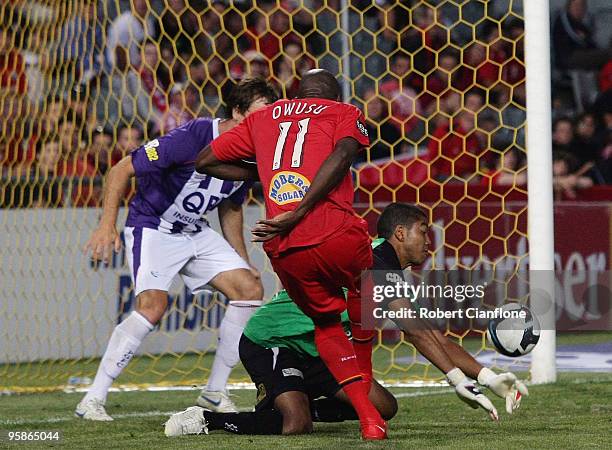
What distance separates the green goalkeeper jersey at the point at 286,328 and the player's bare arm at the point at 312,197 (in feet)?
2.92

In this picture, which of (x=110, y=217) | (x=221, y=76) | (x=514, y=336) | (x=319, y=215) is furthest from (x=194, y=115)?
(x=319, y=215)

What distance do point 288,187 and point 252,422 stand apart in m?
1.13

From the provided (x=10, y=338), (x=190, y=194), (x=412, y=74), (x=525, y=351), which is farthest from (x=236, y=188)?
(x=412, y=74)

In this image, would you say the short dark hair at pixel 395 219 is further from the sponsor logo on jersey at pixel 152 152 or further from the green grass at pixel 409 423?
the sponsor logo on jersey at pixel 152 152

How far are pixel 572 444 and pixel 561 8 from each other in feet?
28.6

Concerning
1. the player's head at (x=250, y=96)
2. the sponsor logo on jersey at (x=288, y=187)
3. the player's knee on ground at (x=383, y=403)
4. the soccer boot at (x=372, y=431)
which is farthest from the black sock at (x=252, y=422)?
the player's head at (x=250, y=96)

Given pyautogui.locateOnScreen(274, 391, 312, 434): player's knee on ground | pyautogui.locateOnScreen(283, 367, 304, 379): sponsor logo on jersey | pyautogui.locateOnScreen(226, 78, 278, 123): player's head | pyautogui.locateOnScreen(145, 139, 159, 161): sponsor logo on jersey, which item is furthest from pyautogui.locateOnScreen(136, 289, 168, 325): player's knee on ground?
pyautogui.locateOnScreen(274, 391, 312, 434): player's knee on ground

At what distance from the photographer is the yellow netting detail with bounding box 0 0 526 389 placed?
31.5 ft

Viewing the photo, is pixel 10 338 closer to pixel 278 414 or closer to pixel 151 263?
pixel 151 263

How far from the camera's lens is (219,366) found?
6.72 meters

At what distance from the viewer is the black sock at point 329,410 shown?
222 inches

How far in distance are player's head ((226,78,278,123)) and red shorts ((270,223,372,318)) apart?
5.11ft

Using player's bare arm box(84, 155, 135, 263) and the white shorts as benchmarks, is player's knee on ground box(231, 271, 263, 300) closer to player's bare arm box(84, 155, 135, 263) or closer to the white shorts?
the white shorts

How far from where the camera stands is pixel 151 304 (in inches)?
264
